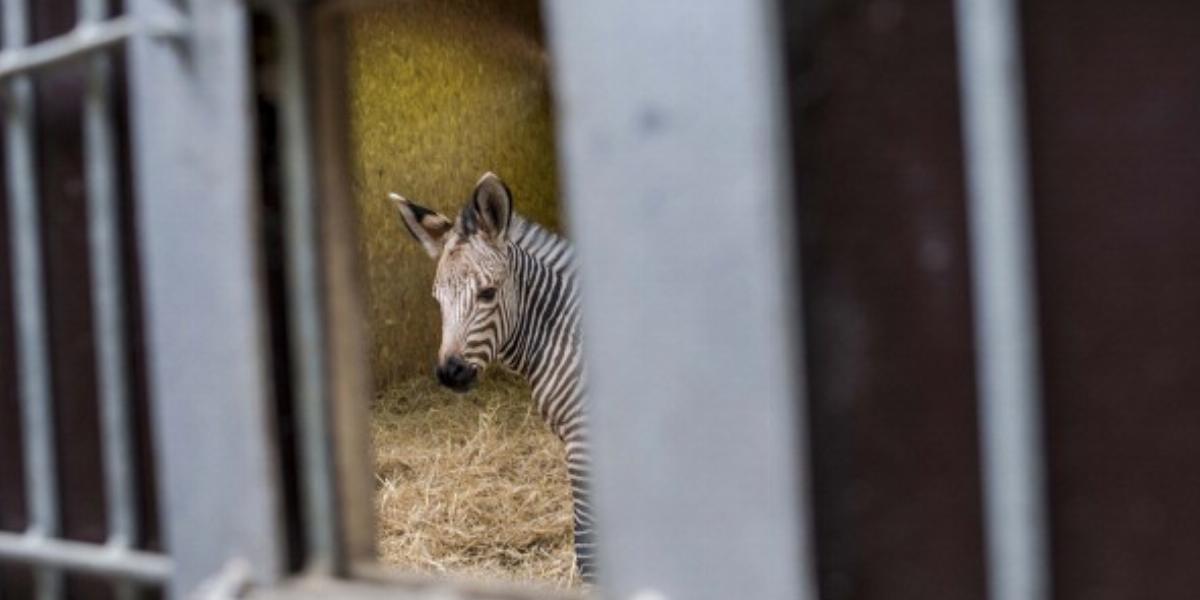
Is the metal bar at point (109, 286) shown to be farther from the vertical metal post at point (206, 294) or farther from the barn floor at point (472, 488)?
the barn floor at point (472, 488)

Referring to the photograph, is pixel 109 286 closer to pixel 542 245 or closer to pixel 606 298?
pixel 606 298

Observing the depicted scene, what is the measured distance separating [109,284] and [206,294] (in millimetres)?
186

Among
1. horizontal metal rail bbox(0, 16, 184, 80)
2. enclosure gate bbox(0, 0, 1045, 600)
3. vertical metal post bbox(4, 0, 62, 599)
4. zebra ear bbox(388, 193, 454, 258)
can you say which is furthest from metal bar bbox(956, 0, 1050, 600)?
zebra ear bbox(388, 193, 454, 258)

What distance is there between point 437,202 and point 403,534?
277cm

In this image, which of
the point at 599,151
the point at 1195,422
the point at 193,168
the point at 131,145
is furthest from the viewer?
the point at 131,145

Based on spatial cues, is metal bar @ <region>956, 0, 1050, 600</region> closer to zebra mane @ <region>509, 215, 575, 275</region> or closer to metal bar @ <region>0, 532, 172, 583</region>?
metal bar @ <region>0, 532, 172, 583</region>

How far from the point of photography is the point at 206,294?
1.01 meters

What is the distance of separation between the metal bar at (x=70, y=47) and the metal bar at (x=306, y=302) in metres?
0.13

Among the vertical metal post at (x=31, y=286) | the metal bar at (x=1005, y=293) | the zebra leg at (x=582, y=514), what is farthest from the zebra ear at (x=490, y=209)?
the metal bar at (x=1005, y=293)

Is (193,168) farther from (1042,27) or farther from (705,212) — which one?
(1042,27)

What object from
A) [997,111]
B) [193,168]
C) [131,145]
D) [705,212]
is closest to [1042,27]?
[997,111]

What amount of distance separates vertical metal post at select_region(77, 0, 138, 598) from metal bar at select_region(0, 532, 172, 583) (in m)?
0.02

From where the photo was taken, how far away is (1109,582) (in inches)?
28.1

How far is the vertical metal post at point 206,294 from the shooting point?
99cm
